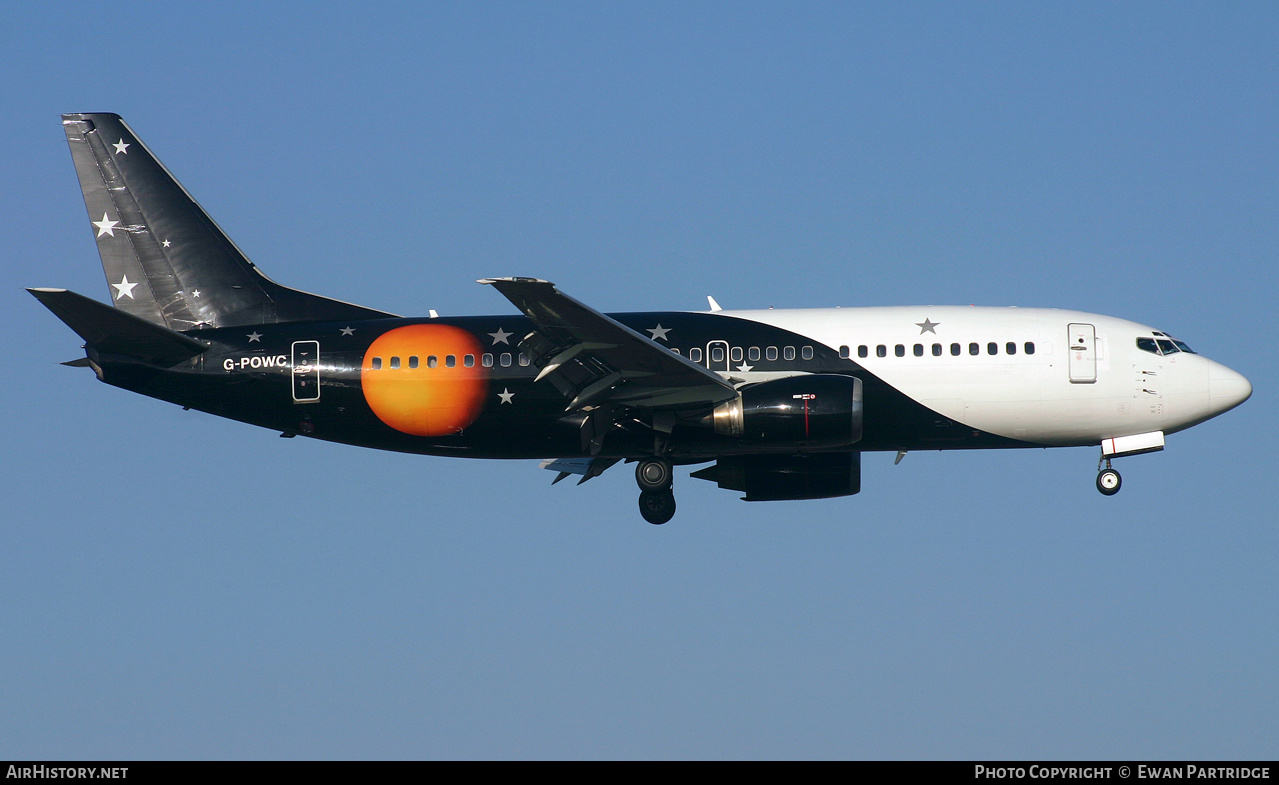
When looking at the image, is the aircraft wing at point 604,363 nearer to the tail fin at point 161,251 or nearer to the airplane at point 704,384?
the airplane at point 704,384

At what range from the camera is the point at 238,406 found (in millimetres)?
40469

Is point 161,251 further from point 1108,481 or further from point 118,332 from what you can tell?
point 1108,481

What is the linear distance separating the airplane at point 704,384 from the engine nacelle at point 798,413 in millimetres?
53

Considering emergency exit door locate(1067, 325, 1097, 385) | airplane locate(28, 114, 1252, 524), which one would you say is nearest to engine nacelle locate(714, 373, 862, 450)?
airplane locate(28, 114, 1252, 524)

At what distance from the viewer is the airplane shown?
37.8m

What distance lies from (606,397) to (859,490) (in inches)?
342

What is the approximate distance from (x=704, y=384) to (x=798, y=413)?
2637mm

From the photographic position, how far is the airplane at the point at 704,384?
1490 inches

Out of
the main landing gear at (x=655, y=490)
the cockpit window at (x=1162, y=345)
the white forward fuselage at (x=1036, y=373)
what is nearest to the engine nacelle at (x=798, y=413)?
the white forward fuselage at (x=1036, y=373)

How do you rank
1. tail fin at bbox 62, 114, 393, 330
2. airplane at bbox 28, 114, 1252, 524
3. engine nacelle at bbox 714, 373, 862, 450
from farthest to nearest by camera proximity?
1. tail fin at bbox 62, 114, 393, 330
2. airplane at bbox 28, 114, 1252, 524
3. engine nacelle at bbox 714, 373, 862, 450

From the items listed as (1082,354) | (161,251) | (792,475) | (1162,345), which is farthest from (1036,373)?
(161,251)

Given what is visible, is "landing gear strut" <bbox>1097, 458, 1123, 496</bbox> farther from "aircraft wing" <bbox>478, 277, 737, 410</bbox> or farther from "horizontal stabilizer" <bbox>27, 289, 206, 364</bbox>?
"horizontal stabilizer" <bbox>27, 289, 206, 364</bbox>

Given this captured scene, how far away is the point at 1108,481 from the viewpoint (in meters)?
39.8

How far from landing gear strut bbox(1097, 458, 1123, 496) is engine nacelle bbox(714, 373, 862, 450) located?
25.1ft
